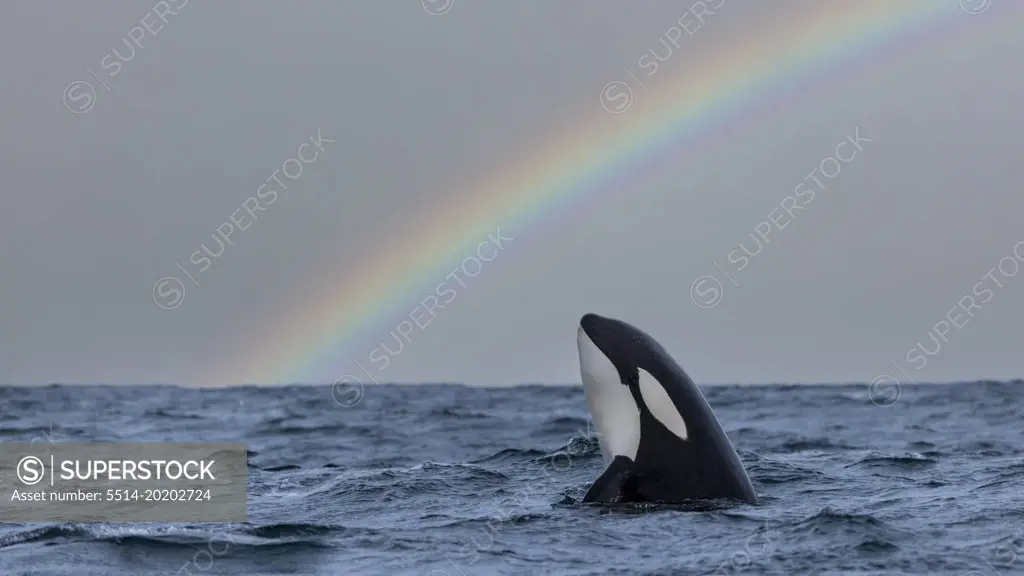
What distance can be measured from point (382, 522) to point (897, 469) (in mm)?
7791

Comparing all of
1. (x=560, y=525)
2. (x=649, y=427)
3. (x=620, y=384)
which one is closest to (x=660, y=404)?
(x=649, y=427)

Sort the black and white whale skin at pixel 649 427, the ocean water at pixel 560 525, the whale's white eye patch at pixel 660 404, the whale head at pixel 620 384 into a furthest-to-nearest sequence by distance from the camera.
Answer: the whale head at pixel 620 384 < the whale's white eye patch at pixel 660 404 < the black and white whale skin at pixel 649 427 < the ocean water at pixel 560 525

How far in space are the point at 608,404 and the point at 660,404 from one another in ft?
1.82

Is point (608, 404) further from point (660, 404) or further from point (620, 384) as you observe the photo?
point (660, 404)

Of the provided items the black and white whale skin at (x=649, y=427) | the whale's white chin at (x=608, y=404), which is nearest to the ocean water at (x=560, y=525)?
the black and white whale skin at (x=649, y=427)

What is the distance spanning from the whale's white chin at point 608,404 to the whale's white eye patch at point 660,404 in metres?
0.15

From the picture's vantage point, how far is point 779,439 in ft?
74.4

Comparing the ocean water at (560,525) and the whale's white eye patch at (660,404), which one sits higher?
the whale's white eye patch at (660,404)

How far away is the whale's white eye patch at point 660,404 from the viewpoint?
35.0ft

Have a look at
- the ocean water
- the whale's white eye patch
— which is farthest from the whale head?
the ocean water

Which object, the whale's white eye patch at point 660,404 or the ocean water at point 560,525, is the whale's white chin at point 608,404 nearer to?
the whale's white eye patch at point 660,404

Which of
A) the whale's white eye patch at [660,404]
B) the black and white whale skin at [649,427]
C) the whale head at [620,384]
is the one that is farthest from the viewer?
the whale head at [620,384]

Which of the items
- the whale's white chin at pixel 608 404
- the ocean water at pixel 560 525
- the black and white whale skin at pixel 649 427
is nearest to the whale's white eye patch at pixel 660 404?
the black and white whale skin at pixel 649 427

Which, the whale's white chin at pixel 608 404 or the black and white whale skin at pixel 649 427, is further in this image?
the whale's white chin at pixel 608 404
